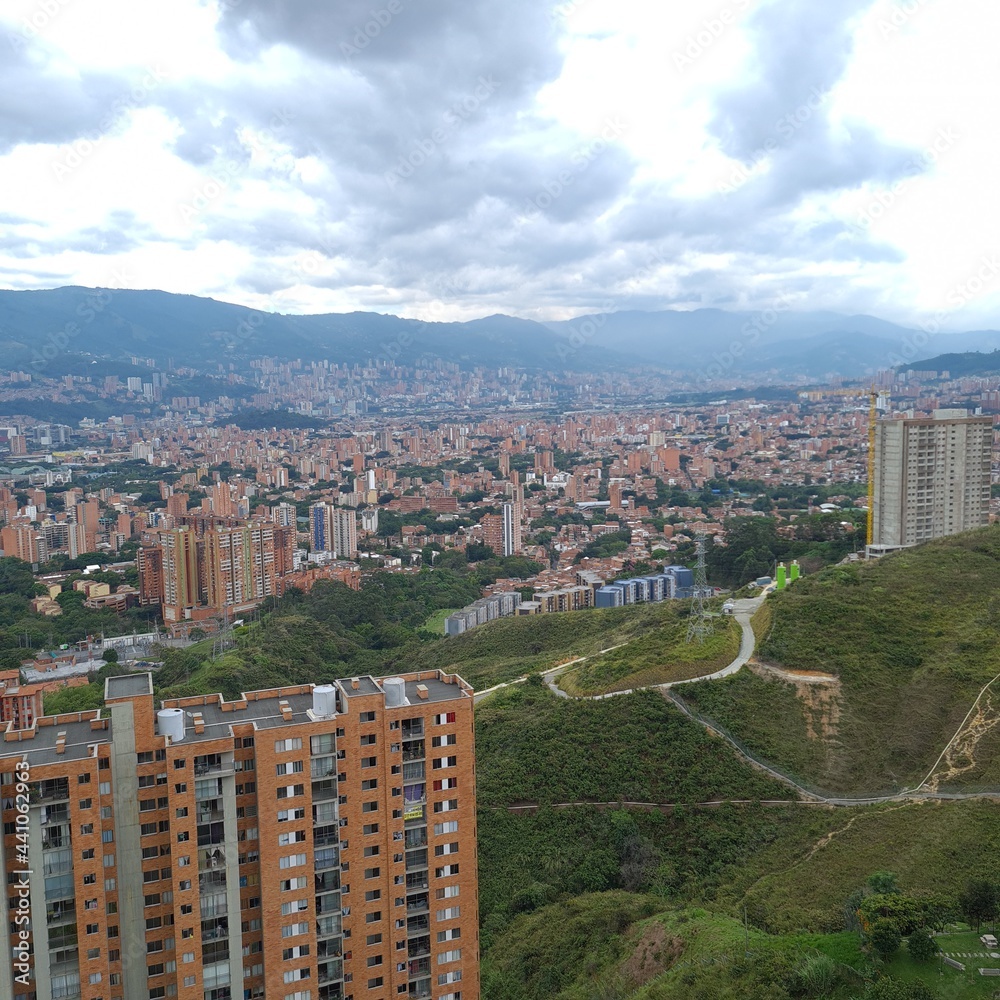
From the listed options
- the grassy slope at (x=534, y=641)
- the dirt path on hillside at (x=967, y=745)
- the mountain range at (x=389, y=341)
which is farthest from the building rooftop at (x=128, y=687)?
the mountain range at (x=389, y=341)

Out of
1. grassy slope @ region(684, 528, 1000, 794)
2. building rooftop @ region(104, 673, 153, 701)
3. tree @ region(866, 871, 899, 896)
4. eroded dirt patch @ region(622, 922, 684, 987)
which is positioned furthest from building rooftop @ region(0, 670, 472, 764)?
grassy slope @ region(684, 528, 1000, 794)

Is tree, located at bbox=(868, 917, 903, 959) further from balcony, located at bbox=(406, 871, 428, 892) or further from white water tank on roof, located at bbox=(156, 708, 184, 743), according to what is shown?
white water tank on roof, located at bbox=(156, 708, 184, 743)

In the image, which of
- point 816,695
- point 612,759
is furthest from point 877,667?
point 612,759

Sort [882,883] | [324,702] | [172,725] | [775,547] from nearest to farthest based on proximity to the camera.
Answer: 1. [172,725]
2. [324,702]
3. [882,883]
4. [775,547]

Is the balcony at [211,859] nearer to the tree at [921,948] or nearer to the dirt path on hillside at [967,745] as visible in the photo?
the tree at [921,948]

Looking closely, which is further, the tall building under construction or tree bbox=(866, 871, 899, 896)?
the tall building under construction

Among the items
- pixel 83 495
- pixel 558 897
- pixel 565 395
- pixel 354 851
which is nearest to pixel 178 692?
pixel 558 897

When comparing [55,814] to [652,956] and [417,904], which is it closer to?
[417,904]
